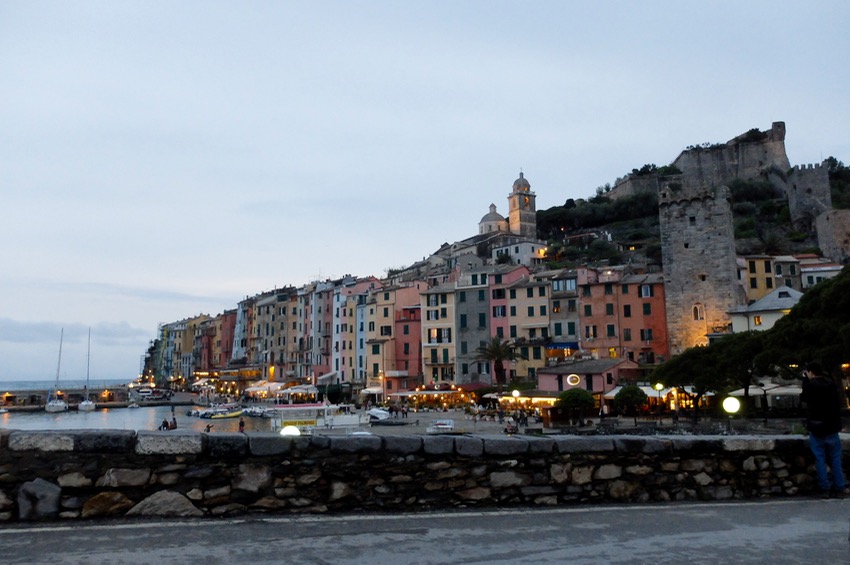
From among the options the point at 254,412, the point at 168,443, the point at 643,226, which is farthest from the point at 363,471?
the point at 643,226

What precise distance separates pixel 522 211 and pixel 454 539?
129129 mm

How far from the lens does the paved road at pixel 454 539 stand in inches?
214

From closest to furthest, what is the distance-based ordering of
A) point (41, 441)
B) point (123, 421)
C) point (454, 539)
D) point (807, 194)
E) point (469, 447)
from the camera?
1. point (454, 539)
2. point (41, 441)
3. point (469, 447)
4. point (123, 421)
5. point (807, 194)

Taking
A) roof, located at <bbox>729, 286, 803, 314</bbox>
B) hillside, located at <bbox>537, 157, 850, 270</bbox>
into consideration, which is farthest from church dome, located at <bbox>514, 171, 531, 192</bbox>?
roof, located at <bbox>729, 286, 803, 314</bbox>

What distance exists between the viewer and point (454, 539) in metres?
6.12

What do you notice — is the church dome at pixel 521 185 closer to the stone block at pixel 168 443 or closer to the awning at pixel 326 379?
the awning at pixel 326 379

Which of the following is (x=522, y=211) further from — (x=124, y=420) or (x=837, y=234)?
(x=124, y=420)

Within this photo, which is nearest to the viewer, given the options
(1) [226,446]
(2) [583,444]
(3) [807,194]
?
(1) [226,446]

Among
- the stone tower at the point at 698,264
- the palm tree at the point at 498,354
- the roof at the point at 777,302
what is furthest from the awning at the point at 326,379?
the roof at the point at 777,302

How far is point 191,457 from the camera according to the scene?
683 cm

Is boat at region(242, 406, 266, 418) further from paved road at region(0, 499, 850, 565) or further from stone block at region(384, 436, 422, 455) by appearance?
paved road at region(0, 499, 850, 565)

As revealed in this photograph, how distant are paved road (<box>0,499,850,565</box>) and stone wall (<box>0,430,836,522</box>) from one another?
1.00 feet

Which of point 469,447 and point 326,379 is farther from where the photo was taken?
point 326,379

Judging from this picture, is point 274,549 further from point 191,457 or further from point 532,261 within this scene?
point 532,261
